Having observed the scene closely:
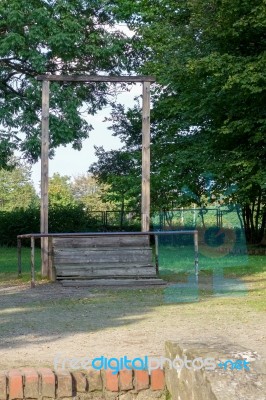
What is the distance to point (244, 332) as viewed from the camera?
23.4 ft


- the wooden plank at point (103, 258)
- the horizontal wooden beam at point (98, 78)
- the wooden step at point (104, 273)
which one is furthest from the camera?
the horizontal wooden beam at point (98, 78)

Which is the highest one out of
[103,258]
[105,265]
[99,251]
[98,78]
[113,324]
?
[98,78]

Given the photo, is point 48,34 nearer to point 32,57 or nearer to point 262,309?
point 32,57

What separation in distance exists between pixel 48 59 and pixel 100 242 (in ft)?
37.1

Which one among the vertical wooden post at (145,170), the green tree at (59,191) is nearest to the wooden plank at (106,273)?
the vertical wooden post at (145,170)

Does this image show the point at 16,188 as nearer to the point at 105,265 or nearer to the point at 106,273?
the point at 105,265

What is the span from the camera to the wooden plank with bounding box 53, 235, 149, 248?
13.9 meters

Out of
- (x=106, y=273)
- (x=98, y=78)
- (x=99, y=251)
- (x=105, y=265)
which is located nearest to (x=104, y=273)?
(x=106, y=273)

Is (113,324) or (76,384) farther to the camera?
(113,324)

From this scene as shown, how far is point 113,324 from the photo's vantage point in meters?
7.86

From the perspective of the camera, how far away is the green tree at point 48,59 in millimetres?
22469

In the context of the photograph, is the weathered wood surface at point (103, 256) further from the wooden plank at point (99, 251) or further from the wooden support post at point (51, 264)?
the wooden support post at point (51, 264)

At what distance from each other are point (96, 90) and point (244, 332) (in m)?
19.9

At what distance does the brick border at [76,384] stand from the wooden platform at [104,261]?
822 centimetres
